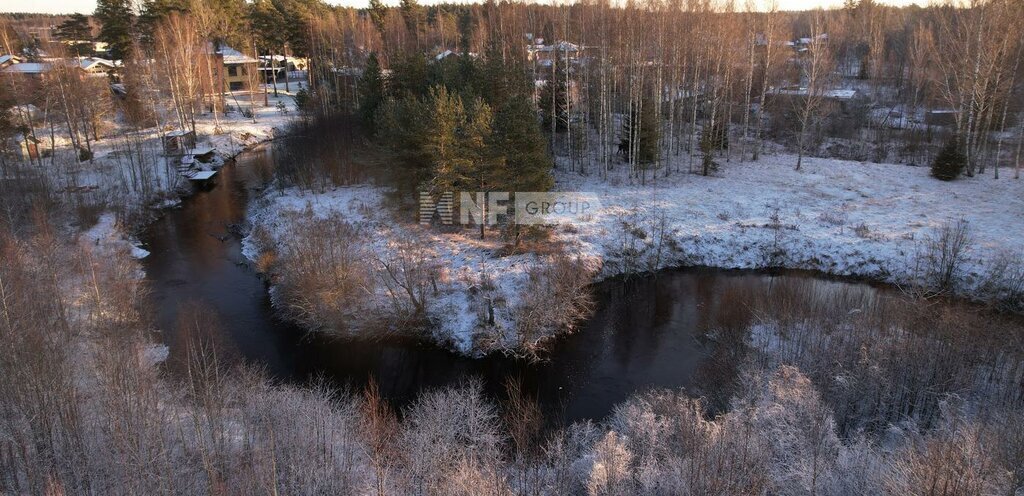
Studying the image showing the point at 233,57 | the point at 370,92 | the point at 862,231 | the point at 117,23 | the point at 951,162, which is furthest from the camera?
the point at 233,57

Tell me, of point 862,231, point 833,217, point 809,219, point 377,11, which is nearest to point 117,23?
point 377,11

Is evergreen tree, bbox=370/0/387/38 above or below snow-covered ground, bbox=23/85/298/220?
above

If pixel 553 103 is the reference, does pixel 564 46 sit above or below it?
above

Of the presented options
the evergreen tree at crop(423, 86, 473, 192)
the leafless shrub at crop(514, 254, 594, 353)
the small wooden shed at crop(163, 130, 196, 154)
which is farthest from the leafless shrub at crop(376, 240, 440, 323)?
the small wooden shed at crop(163, 130, 196, 154)

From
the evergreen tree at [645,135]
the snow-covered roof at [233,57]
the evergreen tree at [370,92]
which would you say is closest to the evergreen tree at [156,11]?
the snow-covered roof at [233,57]

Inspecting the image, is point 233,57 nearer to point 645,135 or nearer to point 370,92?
point 370,92

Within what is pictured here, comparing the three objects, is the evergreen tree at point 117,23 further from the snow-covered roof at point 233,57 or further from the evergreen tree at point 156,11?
the snow-covered roof at point 233,57

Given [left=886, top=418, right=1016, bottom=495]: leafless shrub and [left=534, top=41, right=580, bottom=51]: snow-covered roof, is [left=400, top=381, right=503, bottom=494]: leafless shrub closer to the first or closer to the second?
[left=886, top=418, right=1016, bottom=495]: leafless shrub
